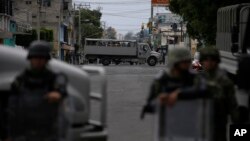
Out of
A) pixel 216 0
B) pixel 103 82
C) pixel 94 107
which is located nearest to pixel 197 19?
pixel 216 0

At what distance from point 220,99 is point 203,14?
27.3 meters

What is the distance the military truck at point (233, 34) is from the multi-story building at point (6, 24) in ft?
116

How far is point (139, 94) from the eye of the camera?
77.8 feet

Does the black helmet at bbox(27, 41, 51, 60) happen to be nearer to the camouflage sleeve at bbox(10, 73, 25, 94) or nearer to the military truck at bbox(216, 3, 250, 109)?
the camouflage sleeve at bbox(10, 73, 25, 94)

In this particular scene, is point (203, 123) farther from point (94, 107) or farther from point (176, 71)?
point (94, 107)

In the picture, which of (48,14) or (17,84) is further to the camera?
(48,14)

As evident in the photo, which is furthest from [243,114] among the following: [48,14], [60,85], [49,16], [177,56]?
[48,14]

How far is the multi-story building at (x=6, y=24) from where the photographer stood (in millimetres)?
55900

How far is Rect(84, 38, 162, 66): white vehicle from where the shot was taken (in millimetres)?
66875

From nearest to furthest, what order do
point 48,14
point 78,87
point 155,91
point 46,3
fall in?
point 155,91 < point 78,87 < point 46,3 < point 48,14

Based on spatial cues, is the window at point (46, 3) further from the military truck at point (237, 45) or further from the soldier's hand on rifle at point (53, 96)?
the soldier's hand on rifle at point (53, 96)

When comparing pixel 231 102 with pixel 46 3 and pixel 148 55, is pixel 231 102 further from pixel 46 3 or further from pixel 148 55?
pixel 46 3

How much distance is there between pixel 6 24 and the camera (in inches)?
2477

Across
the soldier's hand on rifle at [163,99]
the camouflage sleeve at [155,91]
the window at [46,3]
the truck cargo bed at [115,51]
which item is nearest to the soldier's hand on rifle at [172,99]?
the soldier's hand on rifle at [163,99]
